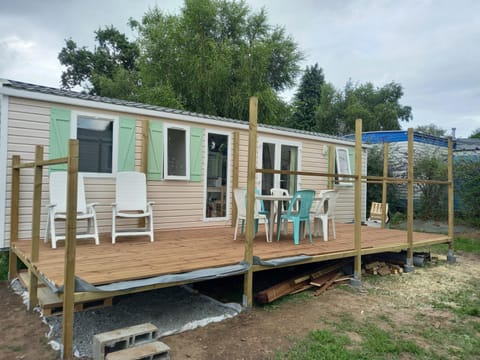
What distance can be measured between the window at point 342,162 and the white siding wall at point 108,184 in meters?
0.65

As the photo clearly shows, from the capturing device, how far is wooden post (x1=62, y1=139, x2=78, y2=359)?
2430 millimetres

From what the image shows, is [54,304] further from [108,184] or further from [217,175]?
[217,175]

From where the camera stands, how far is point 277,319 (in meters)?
3.35

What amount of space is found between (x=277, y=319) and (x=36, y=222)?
94.4 inches

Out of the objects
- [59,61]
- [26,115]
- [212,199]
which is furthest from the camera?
[59,61]

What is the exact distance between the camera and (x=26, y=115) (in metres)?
4.63

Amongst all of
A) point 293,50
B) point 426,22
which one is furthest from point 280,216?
point 293,50

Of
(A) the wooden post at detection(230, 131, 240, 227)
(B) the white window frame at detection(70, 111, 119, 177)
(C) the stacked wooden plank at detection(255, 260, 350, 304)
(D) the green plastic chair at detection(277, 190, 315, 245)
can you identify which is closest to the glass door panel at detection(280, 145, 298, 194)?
(A) the wooden post at detection(230, 131, 240, 227)

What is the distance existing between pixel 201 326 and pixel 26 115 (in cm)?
357

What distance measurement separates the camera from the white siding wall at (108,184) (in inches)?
181

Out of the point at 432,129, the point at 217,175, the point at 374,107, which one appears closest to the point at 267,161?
the point at 217,175

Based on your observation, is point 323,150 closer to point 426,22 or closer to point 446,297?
point 446,297

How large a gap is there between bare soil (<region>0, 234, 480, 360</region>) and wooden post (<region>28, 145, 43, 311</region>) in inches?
6.5

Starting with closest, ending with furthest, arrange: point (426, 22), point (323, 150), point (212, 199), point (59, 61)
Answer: point (212, 199), point (323, 150), point (426, 22), point (59, 61)
